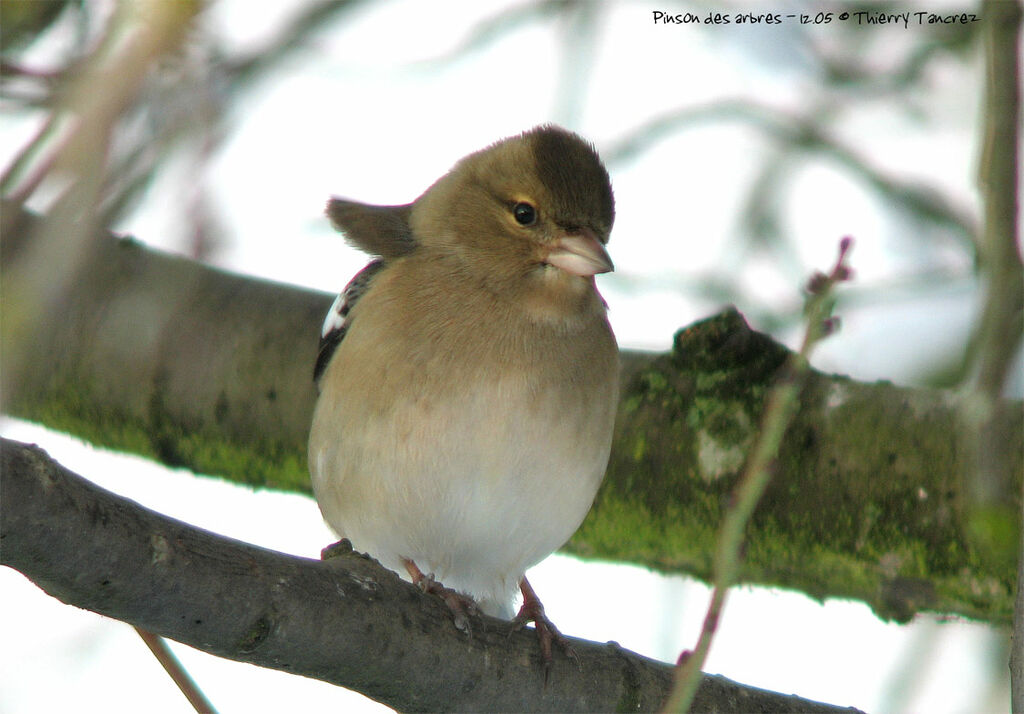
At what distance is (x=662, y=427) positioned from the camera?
438cm

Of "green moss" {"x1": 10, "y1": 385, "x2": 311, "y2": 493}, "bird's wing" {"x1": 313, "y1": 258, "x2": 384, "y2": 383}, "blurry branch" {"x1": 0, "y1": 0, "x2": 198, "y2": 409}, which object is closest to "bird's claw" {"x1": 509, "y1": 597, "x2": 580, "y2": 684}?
"bird's wing" {"x1": 313, "y1": 258, "x2": 384, "y2": 383}

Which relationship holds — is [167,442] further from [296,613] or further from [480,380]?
[296,613]

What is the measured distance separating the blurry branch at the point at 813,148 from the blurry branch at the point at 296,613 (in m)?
2.44

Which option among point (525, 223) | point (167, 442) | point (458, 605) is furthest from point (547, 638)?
point (167, 442)

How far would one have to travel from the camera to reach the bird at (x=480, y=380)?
3832 millimetres

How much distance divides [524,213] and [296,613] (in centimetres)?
212

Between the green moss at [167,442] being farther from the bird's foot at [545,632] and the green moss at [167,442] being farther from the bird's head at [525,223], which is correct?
the bird's foot at [545,632]

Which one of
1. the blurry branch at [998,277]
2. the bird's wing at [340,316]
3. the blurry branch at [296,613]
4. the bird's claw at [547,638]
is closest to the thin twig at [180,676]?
the blurry branch at [296,613]

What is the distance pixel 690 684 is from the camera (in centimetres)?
205

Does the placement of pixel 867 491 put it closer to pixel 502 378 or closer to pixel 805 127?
pixel 502 378

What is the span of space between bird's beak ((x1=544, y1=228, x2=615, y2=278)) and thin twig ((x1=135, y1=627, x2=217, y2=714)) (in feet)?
6.26

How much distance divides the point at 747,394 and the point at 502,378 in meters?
0.94

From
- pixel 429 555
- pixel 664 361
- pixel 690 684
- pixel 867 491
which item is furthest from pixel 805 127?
pixel 690 684

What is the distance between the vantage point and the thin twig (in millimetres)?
2775
